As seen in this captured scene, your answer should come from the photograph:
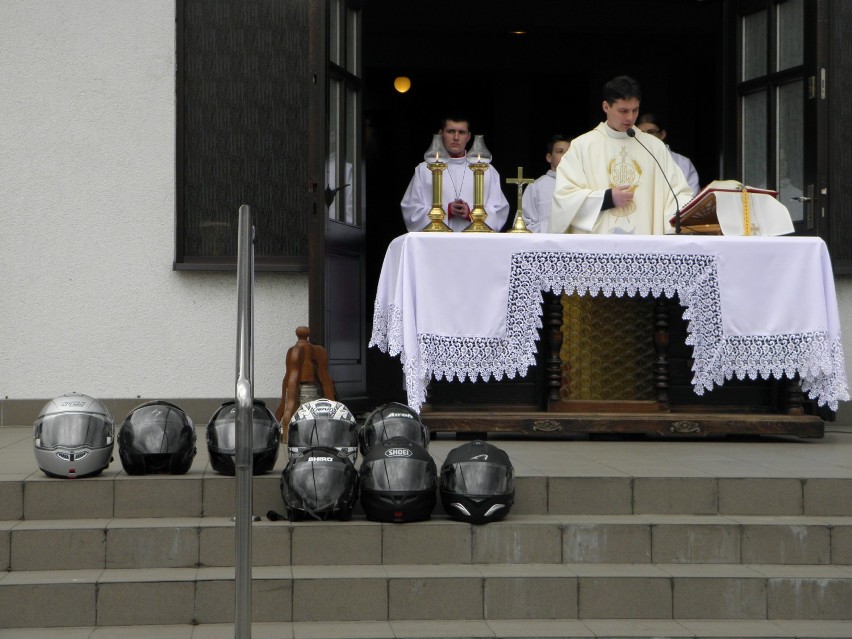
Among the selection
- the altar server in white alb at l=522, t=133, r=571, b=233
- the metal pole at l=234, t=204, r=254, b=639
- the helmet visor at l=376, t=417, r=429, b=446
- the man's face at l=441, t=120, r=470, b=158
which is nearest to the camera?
the metal pole at l=234, t=204, r=254, b=639

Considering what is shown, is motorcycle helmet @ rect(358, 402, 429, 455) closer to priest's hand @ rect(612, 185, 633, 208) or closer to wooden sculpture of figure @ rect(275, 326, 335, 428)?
wooden sculpture of figure @ rect(275, 326, 335, 428)

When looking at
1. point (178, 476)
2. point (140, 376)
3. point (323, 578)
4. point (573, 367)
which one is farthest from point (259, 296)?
point (323, 578)

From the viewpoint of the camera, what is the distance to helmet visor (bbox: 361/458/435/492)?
612 centimetres

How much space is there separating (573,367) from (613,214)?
4.12ft

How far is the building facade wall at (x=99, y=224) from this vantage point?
371 inches

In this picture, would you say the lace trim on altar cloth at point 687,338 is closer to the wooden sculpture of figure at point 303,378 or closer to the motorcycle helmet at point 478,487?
the wooden sculpture of figure at point 303,378

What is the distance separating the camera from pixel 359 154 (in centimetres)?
988

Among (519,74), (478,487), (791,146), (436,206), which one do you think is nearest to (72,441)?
(478,487)

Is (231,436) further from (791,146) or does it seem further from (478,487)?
(791,146)

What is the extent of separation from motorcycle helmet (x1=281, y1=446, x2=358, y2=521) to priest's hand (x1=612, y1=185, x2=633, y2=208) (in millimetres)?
3374

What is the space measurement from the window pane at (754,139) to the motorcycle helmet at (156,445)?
527cm

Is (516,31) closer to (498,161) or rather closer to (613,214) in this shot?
(498,161)

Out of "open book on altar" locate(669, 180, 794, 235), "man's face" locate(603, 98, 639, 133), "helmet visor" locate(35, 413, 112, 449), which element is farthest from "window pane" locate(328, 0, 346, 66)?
"helmet visor" locate(35, 413, 112, 449)

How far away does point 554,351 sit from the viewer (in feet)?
27.8
